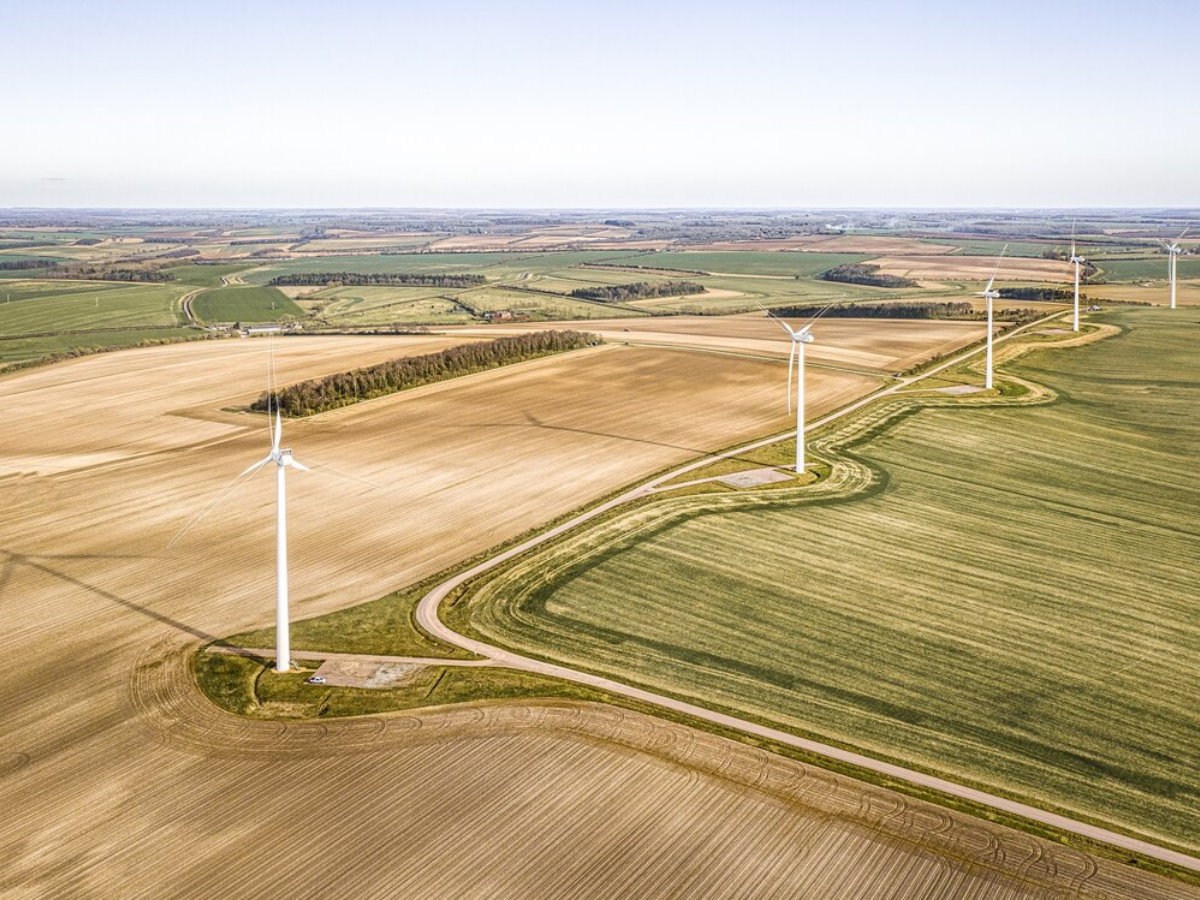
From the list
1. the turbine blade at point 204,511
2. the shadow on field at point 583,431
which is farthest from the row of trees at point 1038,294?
the turbine blade at point 204,511

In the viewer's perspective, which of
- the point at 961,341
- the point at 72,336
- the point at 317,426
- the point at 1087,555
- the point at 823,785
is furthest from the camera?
the point at 72,336

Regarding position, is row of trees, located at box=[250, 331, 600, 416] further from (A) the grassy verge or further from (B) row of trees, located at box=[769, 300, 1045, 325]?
(B) row of trees, located at box=[769, 300, 1045, 325]

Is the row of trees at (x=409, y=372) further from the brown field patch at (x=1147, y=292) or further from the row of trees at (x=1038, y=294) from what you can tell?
the brown field patch at (x=1147, y=292)

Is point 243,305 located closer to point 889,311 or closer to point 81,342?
point 81,342

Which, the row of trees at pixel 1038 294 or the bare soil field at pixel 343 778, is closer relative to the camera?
the bare soil field at pixel 343 778

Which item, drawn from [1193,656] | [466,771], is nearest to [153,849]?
[466,771]

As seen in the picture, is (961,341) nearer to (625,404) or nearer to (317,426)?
(625,404)
